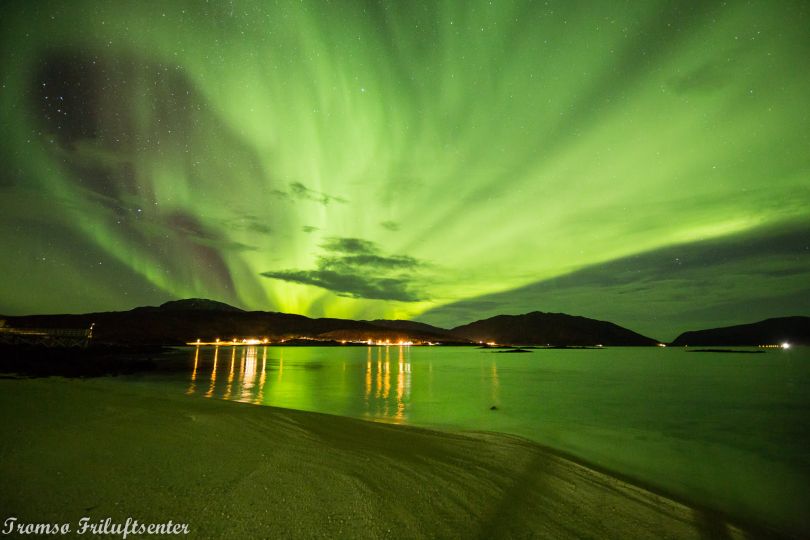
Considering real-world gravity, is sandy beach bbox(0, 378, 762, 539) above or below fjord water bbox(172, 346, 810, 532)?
above

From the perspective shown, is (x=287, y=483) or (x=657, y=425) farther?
(x=657, y=425)

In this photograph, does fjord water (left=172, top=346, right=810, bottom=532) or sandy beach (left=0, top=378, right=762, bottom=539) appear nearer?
sandy beach (left=0, top=378, right=762, bottom=539)

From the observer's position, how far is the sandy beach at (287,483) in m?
4.98

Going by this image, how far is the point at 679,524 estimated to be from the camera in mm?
7348

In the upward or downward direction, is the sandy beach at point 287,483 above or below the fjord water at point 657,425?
above

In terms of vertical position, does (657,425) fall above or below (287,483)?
below

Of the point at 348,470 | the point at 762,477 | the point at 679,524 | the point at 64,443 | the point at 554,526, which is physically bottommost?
the point at 762,477

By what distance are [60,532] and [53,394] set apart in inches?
407

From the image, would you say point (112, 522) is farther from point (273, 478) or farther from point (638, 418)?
point (638, 418)

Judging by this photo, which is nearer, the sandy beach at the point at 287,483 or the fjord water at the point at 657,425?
the sandy beach at the point at 287,483

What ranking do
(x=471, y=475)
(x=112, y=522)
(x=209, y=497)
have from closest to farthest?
(x=112, y=522), (x=209, y=497), (x=471, y=475)

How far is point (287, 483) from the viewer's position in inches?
241

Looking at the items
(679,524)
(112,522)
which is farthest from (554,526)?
(112,522)

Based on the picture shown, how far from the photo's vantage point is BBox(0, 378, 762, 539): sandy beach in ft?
16.3
